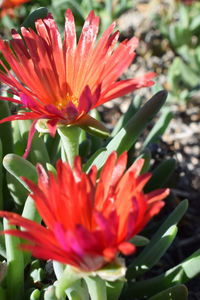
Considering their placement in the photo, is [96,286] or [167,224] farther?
[167,224]

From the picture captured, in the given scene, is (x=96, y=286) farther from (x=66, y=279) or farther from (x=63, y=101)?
(x=63, y=101)

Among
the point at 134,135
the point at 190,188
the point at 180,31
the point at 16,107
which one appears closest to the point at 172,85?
the point at 180,31

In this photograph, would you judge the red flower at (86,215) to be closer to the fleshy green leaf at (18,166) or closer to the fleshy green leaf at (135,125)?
the fleshy green leaf at (18,166)

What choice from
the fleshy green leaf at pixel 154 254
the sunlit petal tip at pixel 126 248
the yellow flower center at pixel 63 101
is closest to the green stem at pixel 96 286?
the sunlit petal tip at pixel 126 248

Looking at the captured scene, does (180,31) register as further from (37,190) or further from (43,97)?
(37,190)

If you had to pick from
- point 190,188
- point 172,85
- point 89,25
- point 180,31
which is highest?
point 89,25

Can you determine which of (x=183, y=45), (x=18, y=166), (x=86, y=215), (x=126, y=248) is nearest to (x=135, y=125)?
Result: (x=18, y=166)
